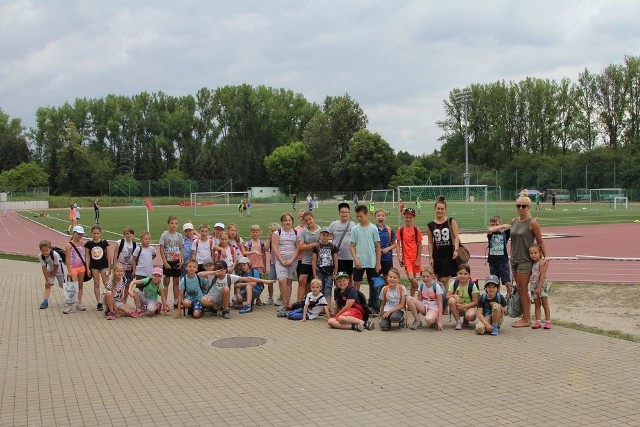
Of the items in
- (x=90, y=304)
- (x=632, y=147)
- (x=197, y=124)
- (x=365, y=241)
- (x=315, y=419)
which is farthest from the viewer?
(x=197, y=124)

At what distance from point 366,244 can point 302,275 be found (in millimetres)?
1290

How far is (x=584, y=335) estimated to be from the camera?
855cm

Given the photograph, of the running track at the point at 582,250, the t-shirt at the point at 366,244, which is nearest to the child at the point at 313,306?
the t-shirt at the point at 366,244

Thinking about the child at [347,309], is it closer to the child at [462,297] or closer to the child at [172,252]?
the child at [462,297]

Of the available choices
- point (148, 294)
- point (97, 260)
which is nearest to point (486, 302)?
point (148, 294)

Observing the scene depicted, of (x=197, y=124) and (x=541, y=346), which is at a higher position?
(x=197, y=124)

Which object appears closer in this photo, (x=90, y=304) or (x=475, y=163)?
(x=90, y=304)

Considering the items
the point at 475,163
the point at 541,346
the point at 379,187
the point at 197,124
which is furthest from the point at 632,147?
the point at 541,346

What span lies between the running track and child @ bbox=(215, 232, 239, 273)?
6260 mm

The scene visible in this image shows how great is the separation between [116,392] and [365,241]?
4.79 m

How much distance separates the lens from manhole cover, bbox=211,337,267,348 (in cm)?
832

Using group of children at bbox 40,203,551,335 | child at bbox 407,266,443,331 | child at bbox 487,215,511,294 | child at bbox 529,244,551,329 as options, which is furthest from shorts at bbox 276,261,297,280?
child at bbox 529,244,551,329

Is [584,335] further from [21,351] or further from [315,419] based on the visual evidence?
[21,351]

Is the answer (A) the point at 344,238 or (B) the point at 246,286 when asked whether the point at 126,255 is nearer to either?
(B) the point at 246,286
